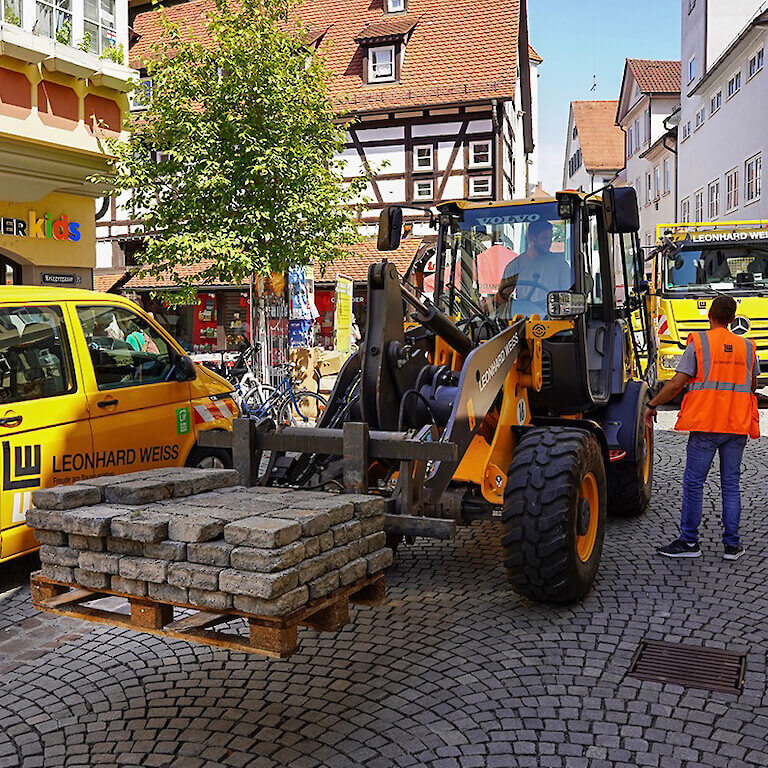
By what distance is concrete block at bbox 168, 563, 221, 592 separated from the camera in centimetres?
335

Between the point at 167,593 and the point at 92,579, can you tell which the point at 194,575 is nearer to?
the point at 167,593

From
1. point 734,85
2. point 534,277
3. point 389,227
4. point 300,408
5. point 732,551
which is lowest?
point 732,551

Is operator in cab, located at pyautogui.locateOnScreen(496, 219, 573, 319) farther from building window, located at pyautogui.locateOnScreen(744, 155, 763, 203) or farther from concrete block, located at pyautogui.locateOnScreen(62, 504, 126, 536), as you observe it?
building window, located at pyautogui.locateOnScreen(744, 155, 763, 203)

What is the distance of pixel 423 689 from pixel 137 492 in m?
1.62

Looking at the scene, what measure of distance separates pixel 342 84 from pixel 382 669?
2706 cm

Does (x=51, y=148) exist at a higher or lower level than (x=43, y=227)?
higher

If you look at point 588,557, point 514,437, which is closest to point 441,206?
point 514,437

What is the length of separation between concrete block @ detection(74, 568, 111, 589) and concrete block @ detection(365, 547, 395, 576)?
104 centimetres

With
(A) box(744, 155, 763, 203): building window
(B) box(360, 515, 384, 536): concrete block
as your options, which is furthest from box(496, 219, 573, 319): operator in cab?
(A) box(744, 155, 763, 203): building window

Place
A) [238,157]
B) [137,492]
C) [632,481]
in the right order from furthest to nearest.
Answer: [238,157] → [632,481] → [137,492]

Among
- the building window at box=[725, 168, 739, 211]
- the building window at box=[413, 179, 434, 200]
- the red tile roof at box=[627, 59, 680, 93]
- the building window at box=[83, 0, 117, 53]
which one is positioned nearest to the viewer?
the building window at box=[83, 0, 117, 53]

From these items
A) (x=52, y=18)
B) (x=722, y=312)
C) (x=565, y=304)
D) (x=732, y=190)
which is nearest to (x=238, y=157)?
(x=52, y=18)

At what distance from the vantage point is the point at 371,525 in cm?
392

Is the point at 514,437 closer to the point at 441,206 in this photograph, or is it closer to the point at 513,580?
the point at 513,580
